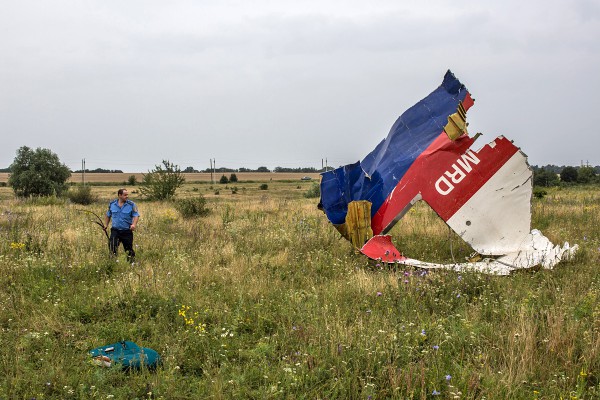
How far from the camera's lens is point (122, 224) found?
27.3 feet

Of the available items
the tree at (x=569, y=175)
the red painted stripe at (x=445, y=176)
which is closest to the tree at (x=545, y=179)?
the tree at (x=569, y=175)

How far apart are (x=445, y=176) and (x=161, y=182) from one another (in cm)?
1921

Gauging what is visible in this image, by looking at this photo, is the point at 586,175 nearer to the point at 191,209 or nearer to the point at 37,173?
the point at 191,209

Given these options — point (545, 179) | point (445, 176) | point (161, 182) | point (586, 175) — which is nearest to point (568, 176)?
point (586, 175)

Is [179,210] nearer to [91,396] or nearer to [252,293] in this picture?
[252,293]

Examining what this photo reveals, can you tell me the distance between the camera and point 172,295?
229 inches

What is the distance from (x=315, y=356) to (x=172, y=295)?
2.41 metres

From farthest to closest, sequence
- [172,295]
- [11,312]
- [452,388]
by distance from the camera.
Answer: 1. [172,295]
2. [11,312]
3. [452,388]

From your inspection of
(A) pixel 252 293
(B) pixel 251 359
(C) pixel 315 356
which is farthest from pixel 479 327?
(A) pixel 252 293

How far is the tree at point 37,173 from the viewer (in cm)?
3319

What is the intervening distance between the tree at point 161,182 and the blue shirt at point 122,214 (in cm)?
1620

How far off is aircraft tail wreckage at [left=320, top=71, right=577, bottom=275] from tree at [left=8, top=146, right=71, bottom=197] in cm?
2924

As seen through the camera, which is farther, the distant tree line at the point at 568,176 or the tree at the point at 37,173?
the distant tree line at the point at 568,176

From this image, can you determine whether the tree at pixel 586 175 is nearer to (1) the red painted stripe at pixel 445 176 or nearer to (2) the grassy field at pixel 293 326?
(2) the grassy field at pixel 293 326
